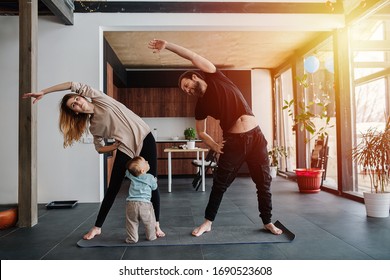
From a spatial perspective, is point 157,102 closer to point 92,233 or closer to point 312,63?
point 312,63

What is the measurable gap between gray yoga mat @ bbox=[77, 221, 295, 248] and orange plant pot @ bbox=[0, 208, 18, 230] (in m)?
1.08

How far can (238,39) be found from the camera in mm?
6312

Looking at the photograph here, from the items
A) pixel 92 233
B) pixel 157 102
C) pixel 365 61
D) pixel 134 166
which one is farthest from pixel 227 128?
pixel 157 102

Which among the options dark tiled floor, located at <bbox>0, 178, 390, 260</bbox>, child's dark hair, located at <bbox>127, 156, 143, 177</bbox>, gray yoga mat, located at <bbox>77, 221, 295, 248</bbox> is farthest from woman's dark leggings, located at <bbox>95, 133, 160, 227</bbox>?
dark tiled floor, located at <bbox>0, 178, 390, 260</bbox>

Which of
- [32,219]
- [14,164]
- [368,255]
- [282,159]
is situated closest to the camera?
[368,255]

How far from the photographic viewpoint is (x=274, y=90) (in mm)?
8859

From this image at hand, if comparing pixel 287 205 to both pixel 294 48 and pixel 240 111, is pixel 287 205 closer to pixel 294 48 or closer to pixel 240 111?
pixel 240 111

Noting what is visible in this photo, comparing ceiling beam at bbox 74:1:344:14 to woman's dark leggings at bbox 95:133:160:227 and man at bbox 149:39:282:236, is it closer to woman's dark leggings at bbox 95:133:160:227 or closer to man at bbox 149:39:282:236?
man at bbox 149:39:282:236

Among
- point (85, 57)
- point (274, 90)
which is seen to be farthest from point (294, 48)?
point (85, 57)

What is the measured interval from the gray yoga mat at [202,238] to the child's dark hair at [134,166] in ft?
1.93

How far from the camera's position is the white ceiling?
5012mm

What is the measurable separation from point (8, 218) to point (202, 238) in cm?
208
